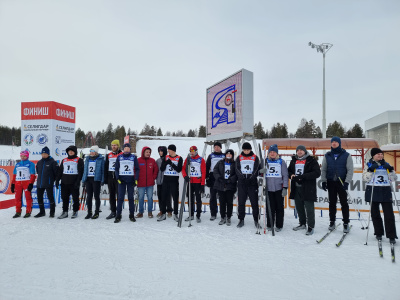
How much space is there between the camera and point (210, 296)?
2.70 meters

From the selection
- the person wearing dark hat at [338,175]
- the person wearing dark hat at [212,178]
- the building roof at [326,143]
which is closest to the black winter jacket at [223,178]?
the person wearing dark hat at [212,178]

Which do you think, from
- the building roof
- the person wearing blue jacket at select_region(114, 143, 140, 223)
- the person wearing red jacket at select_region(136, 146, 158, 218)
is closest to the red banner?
the person wearing blue jacket at select_region(114, 143, 140, 223)

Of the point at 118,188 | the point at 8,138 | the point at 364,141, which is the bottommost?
the point at 118,188

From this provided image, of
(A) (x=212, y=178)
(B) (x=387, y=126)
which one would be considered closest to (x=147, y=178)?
(A) (x=212, y=178)

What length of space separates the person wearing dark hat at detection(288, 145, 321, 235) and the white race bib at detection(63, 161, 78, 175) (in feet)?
17.6

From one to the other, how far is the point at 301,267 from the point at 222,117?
16.6ft

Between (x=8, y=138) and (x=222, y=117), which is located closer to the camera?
(x=222, y=117)

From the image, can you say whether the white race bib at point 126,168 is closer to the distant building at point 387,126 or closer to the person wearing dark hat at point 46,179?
the person wearing dark hat at point 46,179

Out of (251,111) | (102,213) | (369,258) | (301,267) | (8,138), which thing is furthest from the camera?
(8,138)

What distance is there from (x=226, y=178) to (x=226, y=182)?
116 millimetres

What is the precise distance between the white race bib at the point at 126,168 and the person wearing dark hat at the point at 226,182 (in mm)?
2085

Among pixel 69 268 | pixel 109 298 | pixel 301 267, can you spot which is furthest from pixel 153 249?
pixel 301 267

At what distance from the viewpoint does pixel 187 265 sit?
11.5 ft

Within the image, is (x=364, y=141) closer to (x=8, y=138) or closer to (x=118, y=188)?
(x=118, y=188)
